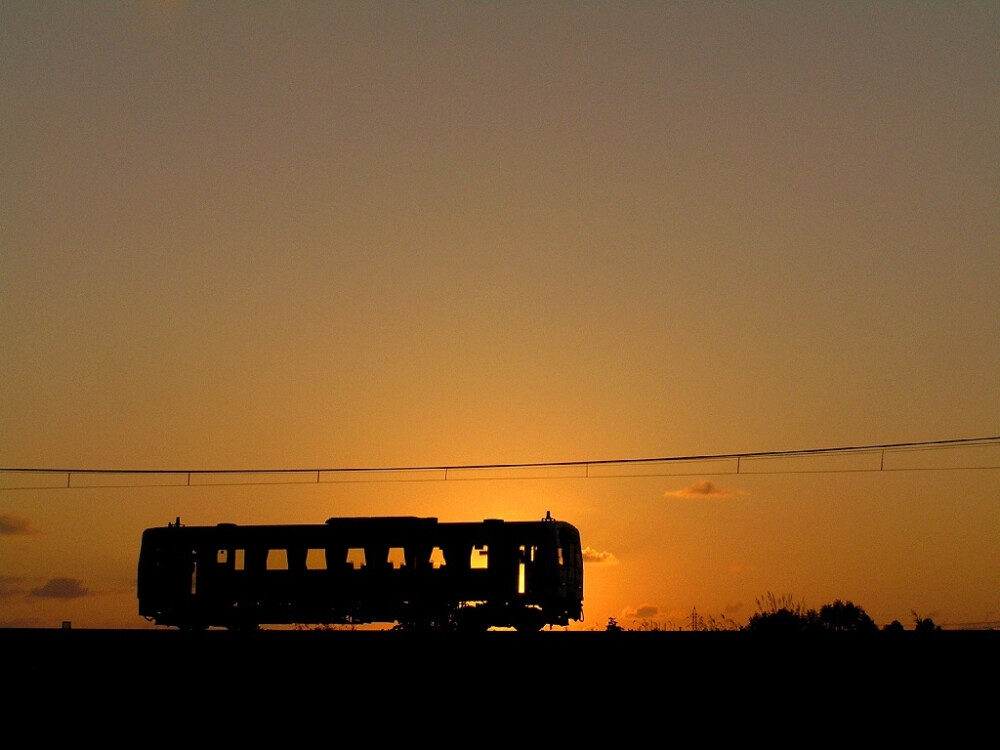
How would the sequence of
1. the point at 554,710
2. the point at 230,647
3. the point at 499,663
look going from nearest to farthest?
the point at 554,710 → the point at 499,663 → the point at 230,647

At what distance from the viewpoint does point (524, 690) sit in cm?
1280

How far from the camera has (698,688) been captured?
41.0 feet

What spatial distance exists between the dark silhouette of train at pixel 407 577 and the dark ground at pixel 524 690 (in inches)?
634

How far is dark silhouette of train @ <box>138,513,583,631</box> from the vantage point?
105 feet

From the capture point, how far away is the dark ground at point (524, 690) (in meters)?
11.7

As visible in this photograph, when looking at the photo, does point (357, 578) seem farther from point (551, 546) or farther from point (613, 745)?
point (613, 745)

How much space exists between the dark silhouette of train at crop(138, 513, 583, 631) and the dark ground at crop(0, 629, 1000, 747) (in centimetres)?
1611

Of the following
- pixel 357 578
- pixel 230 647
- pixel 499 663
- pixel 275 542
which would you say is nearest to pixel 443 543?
pixel 357 578

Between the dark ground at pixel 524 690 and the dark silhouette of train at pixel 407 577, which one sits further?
the dark silhouette of train at pixel 407 577

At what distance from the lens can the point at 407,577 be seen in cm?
3225

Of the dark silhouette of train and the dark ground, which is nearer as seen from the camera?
the dark ground

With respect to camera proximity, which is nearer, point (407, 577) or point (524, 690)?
point (524, 690)

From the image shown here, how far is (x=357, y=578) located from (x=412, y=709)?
2011 cm

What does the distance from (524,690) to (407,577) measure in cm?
1975
